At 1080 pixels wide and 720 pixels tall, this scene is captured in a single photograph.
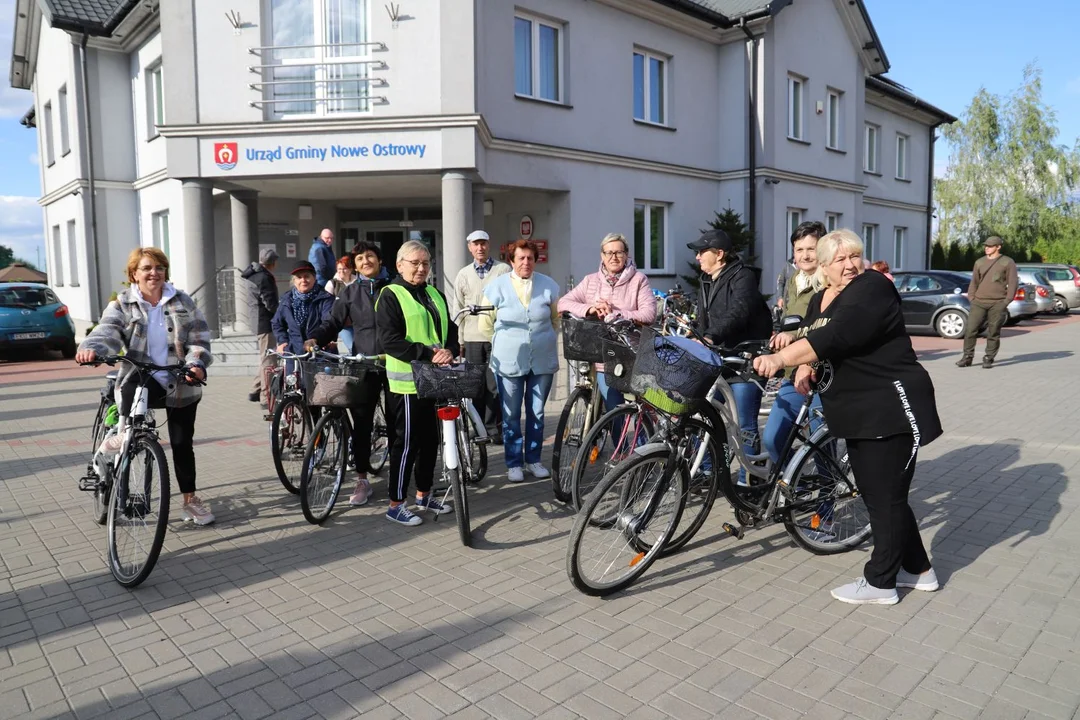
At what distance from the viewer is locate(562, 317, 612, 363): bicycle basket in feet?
17.9

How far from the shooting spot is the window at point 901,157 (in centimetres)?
2969

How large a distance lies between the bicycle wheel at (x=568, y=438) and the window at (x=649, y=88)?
1342 cm

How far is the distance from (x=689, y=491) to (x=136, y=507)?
3.05 m

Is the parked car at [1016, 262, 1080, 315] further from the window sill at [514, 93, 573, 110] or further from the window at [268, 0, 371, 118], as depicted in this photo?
the window at [268, 0, 371, 118]

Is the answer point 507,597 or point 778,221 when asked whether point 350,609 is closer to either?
point 507,597

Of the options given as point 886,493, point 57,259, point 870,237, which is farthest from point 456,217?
point 870,237

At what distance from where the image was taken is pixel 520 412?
21.8ft

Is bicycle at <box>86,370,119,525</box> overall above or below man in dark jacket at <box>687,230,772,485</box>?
below

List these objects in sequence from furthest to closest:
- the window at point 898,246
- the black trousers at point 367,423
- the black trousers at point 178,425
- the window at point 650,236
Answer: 1. the window at point 898,246
2. the window at point 650,236
3. the black trousers at point 367,423
4. the black trousers at point 178,425

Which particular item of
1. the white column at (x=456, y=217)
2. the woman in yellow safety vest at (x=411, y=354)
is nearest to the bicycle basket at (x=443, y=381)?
the woman in yellow safety vest at (x=411, y=354)

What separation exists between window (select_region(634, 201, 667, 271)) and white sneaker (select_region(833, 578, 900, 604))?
1461cm

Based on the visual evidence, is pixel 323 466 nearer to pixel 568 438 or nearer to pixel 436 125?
pixel 568 438

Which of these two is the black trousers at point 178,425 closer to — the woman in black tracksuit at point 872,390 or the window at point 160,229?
the woman in black tracksuit at point 872,390

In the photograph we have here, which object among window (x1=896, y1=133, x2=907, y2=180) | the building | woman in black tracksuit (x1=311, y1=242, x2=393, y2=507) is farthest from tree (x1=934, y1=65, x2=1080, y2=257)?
woman in black tracksuit (x1=311, y1=242, x2=393, y2=507)
